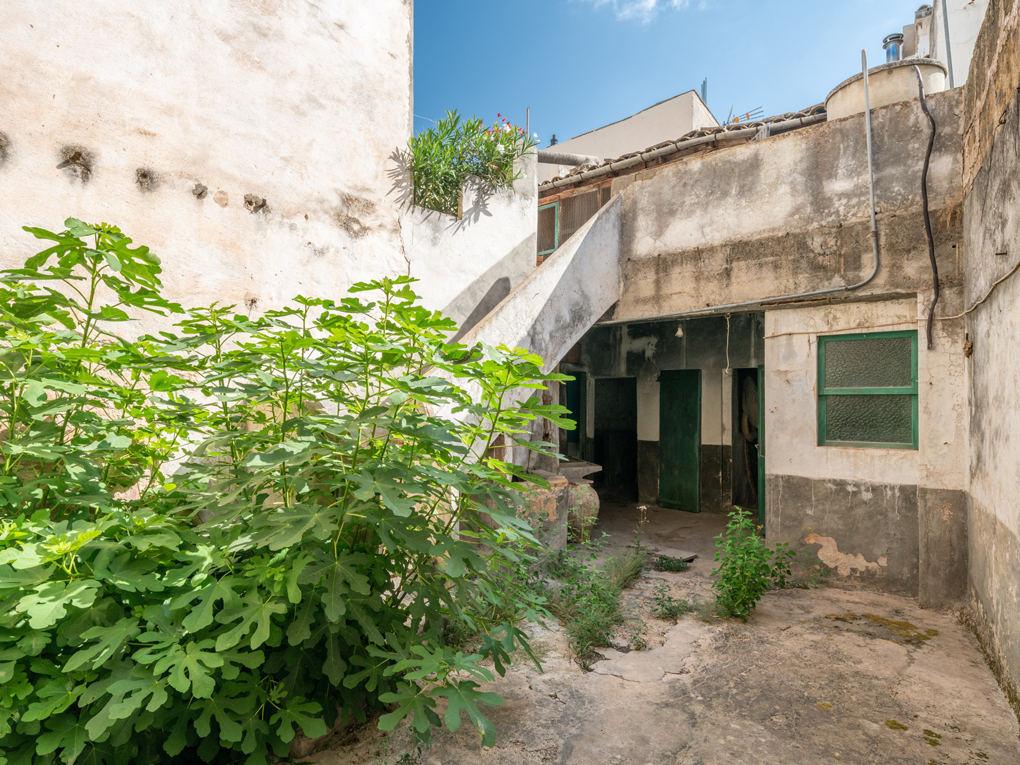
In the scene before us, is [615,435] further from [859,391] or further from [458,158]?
[458,158]

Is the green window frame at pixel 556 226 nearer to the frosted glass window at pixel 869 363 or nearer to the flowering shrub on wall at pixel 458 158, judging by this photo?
the flowering shrub on wall at pixel 458 158

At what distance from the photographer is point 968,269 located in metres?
4.52

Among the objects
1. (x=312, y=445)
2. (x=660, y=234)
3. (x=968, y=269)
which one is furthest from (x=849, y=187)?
(x=312, y=445)

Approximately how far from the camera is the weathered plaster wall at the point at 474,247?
527cm

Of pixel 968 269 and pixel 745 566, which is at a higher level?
pixel 968 269

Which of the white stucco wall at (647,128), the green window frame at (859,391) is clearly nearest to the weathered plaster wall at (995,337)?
the green window frame at (859,391)

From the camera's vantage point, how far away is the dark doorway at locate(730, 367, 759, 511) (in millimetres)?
8984

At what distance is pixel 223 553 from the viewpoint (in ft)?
6.88

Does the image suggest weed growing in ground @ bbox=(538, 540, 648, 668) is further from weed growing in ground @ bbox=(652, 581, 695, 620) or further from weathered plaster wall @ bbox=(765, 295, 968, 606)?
weathered plaster wall @ bbox=(765, 295, 968, 606)

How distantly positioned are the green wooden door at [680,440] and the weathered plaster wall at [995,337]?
4.58m

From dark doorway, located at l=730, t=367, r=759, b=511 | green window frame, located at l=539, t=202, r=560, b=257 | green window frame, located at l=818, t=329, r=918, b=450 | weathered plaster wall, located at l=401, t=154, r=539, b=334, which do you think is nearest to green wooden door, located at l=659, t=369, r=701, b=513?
dark doorway, located at l=730, t=367, r=759, b=511

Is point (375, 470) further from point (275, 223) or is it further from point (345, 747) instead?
point (275, 223)

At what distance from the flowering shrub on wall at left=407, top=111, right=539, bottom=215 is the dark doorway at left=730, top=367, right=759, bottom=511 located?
532 centimetres

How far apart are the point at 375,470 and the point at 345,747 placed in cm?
157
